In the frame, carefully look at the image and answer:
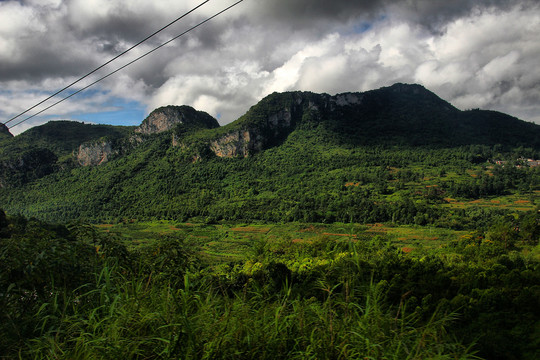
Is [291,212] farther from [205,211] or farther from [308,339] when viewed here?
[308,339]

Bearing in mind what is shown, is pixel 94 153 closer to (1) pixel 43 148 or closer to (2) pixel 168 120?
(1) pixel 43 148

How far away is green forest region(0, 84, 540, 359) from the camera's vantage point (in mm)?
1511

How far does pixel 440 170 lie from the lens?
65.2 m

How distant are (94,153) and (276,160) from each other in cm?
6489

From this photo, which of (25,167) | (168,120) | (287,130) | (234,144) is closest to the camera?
(25,167)

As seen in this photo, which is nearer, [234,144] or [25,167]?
[25,167]

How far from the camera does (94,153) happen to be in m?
94.4

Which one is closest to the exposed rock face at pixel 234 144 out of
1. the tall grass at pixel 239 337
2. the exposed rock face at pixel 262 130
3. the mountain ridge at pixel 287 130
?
the exposed rock face at pixel 262 130

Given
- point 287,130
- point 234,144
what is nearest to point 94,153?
point 234,144

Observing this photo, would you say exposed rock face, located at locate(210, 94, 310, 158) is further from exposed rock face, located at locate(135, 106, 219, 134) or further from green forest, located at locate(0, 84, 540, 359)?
exposed rock face, located at locate(135, 106, 219, 134)

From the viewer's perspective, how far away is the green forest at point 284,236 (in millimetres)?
1511

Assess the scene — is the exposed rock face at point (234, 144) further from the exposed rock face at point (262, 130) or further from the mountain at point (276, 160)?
the mountain at point (276, 160)

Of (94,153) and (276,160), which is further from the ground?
(94,153)

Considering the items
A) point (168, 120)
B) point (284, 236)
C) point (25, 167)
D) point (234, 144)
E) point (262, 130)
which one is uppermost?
point (168, 120)
